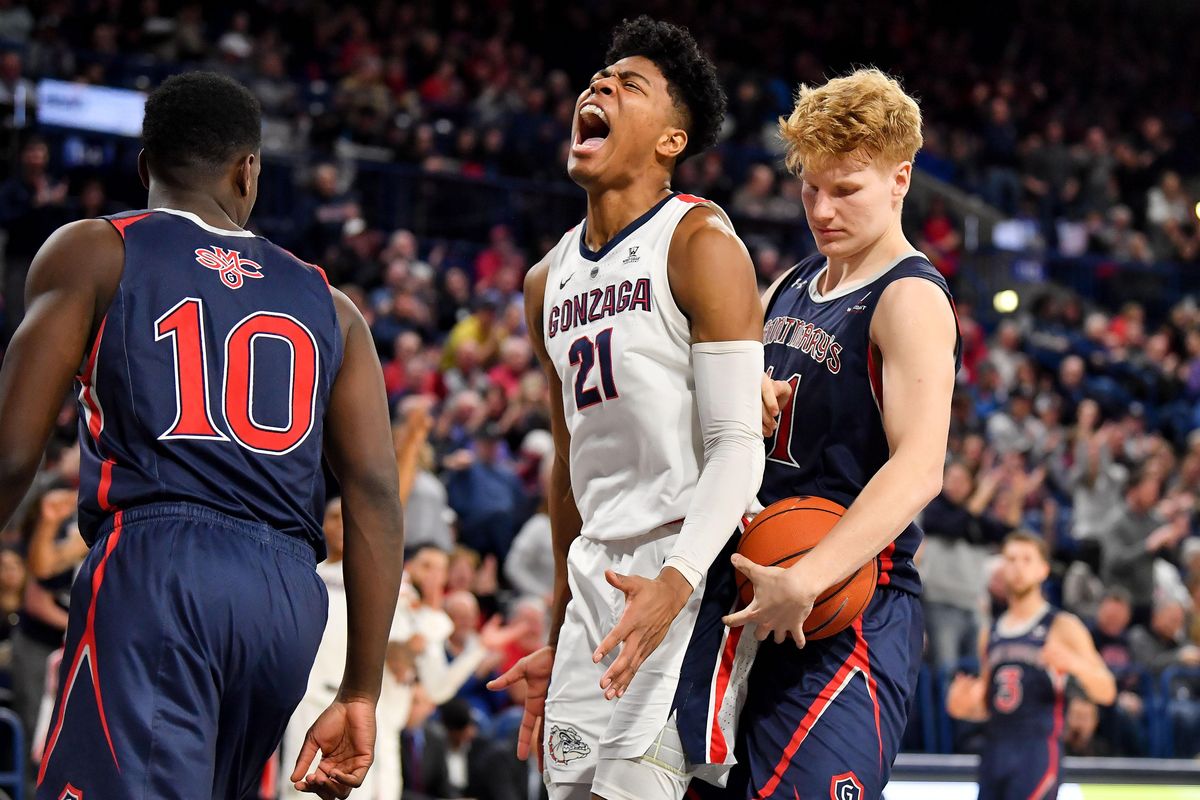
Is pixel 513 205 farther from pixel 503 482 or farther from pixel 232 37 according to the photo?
pixel 503 482

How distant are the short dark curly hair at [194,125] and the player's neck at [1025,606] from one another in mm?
5567

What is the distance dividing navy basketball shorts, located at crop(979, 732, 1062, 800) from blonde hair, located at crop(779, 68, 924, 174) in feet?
15.0

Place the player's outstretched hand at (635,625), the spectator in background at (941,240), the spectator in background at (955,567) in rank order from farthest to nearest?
the spectator in background at (941,240)
the spectator in background at (955,567)
the player's outstretched hand at (635,625)

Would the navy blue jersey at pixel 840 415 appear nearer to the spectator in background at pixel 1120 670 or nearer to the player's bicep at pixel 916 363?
the player's bicep at pixel 916 363

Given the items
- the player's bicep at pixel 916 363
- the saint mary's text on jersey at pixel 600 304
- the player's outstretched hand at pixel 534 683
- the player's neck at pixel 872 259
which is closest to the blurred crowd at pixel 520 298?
the player's outstretched hand at pixel 534 683

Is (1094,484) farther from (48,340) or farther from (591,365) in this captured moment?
(48,340)

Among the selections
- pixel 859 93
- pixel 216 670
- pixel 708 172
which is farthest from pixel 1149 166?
pixel 216 670

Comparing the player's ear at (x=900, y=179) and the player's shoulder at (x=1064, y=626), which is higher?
the player's ear at (x=900, y=179)

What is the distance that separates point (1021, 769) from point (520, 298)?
6257 mm

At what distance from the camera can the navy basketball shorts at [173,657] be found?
8.36 feet

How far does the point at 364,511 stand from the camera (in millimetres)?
2992

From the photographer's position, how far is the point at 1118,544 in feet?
37.7

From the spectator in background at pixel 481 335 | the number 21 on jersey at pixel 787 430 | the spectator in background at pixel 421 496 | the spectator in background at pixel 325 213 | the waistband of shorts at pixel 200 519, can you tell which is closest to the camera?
the waistband of shorts at pixel 200 519

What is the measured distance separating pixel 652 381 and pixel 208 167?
3.50 feet
